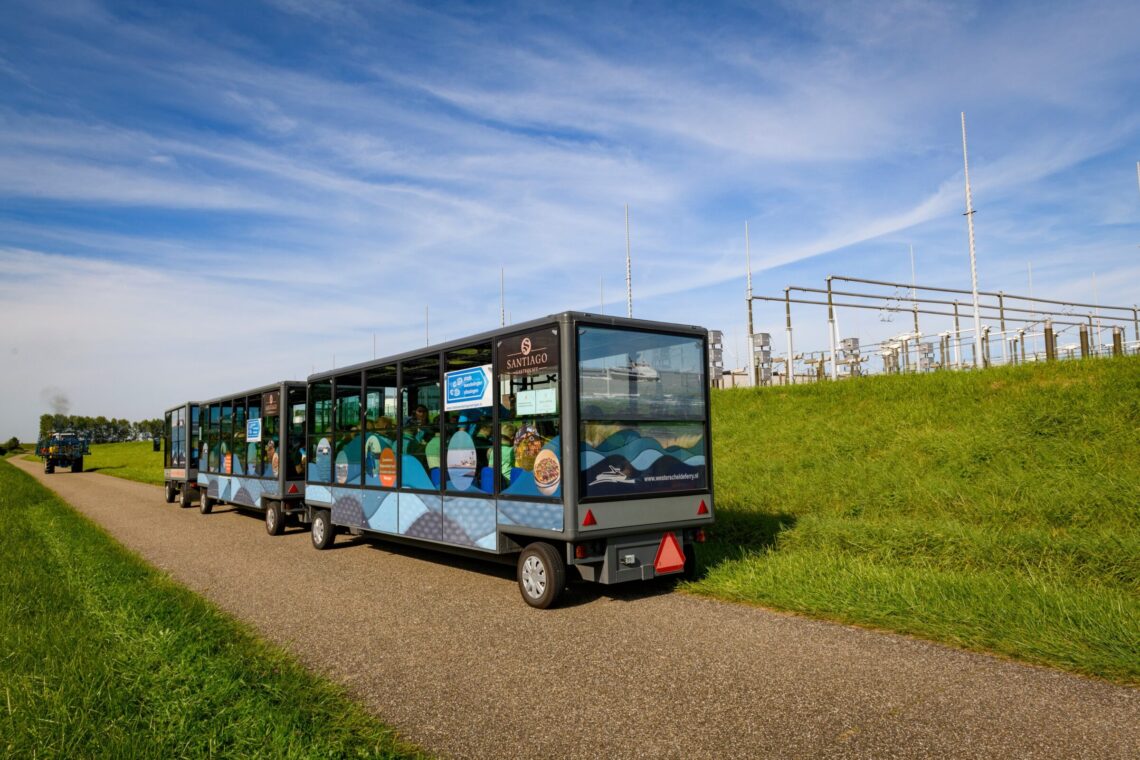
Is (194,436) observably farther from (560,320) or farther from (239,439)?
(560,320)

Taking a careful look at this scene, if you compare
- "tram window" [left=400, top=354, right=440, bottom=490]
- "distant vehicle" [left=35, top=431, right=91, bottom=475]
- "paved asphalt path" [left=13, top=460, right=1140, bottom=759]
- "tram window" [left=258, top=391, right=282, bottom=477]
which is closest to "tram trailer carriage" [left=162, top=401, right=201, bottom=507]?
"tram window" [left=258, top=391, right=282, bottom=477]

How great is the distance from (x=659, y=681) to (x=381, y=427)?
6358 millimetres

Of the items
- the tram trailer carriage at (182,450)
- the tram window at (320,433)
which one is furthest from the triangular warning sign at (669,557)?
the tram trailer carriage at (182,450)

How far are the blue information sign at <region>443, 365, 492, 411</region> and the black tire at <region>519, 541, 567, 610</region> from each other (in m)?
1.73

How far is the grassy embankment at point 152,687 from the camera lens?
12.4 feet

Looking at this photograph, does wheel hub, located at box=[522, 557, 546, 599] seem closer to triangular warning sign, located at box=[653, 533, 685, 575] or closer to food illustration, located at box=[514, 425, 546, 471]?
food illustration, located at box=[514, 425, 546, 471]

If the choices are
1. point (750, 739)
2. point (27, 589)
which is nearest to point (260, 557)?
point (27, 589)

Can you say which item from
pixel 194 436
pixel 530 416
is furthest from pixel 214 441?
pixel 530 416

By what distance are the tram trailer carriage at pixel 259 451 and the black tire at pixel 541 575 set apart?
7235 millimetres

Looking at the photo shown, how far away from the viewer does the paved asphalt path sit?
389 centimetres

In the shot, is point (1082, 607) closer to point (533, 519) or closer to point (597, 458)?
point (597, 458)

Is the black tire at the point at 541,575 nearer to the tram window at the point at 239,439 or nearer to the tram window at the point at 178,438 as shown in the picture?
the tram window at the point at 239,439

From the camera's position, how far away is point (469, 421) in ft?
27.5

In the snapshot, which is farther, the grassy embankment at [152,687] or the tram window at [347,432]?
the tram window at [347,432]
